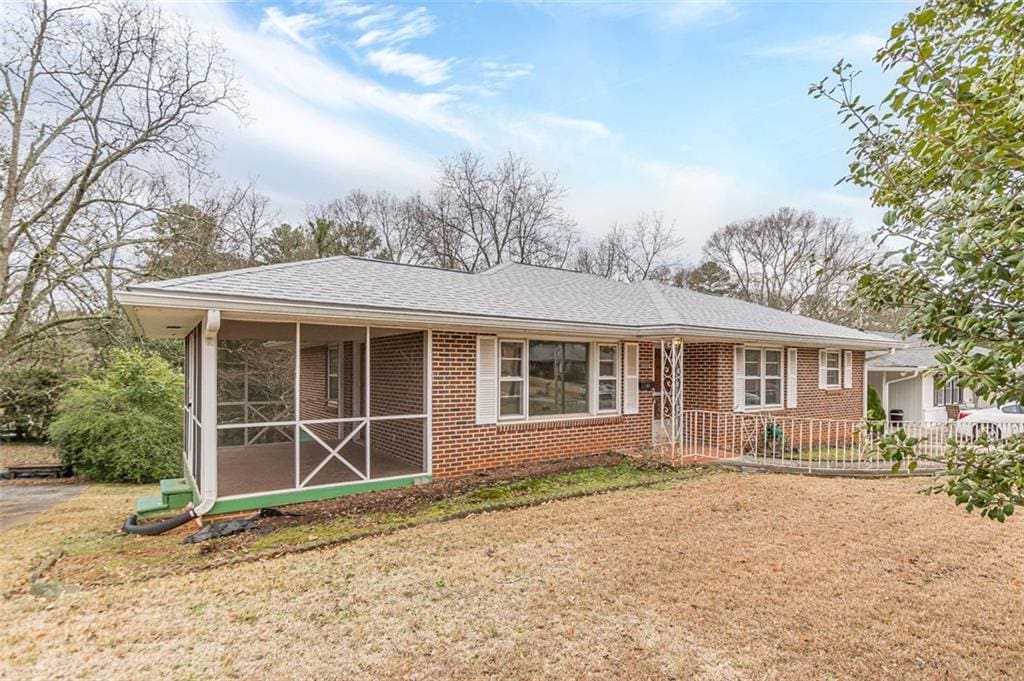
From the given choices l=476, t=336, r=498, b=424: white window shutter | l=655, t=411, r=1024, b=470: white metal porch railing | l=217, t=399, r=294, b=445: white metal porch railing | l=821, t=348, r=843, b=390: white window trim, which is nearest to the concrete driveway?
l=217, t=399, r=294, b=445: white metal porch railing

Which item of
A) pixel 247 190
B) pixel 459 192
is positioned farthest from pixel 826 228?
pixel 247 190

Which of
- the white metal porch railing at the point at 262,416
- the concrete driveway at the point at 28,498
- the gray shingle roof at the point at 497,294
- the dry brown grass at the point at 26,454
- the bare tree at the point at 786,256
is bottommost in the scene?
the dry brown grass at the point at 26,454

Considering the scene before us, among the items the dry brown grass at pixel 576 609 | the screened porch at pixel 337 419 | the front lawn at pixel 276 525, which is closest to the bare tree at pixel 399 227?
the screened porch at pixel 337 419

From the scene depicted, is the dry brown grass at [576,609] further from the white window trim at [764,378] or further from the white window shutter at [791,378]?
the white window shutter at [791,378]

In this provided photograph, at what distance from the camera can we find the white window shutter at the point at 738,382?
12.0m

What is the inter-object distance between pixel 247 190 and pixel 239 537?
1958cm

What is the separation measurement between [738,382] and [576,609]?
9353 mm

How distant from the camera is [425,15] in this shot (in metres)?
9.83

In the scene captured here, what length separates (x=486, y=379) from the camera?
909 cm

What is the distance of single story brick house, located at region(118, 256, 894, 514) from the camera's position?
7.13m

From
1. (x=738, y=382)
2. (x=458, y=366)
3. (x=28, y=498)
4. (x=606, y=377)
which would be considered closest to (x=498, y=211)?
(x=738, y=382)

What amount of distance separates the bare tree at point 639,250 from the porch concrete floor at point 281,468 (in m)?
24.4

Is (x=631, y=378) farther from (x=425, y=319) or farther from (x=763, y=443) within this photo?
(x=425, y=319)

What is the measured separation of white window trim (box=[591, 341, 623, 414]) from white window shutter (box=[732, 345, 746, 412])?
316 centimetres
